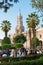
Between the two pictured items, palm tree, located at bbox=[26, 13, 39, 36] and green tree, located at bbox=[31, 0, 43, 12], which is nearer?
green tree, located at bbox=[31, 0, 43, 12]

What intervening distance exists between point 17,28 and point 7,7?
14949 cm

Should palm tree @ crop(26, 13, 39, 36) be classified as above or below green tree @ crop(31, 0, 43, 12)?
below

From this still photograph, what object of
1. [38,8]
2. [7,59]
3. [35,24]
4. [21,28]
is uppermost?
[38,8]

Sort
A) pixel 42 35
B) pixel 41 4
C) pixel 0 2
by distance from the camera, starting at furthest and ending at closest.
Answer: pixel 42 35 < pixel 41 4 < pixel 0 2

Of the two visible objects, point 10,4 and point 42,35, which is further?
point 42,35

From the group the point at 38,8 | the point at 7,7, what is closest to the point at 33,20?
the point at 38,8

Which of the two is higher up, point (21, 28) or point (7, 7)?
point (7, 7)

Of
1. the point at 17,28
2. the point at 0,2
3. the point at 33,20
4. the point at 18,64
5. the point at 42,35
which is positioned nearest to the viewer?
the point at 0,2

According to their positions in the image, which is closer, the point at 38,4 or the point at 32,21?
the point at 38,4

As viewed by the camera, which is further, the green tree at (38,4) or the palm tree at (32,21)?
the palm tree at (32,21)

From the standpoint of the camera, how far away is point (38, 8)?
3409cm

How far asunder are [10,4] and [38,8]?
23111 mm

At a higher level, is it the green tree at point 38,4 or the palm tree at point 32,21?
the green tree at point 38,4

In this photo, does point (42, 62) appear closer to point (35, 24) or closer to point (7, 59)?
point (7, 59)
